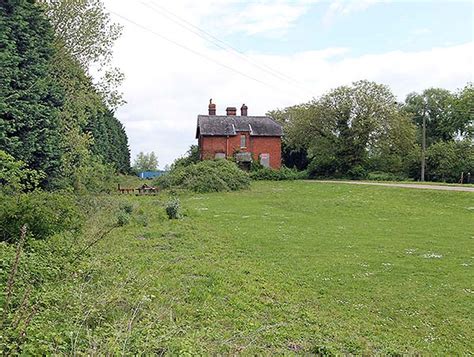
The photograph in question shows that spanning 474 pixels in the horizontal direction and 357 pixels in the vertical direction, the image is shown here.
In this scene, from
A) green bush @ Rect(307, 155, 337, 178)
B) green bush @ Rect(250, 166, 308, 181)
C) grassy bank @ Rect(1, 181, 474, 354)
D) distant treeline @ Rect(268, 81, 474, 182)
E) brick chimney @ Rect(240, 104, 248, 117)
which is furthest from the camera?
brick chimney @ Rect(240, 104, 248, 117)

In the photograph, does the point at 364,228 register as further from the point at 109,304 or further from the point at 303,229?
the point at 109,304

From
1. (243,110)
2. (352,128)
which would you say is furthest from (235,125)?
(352,128)

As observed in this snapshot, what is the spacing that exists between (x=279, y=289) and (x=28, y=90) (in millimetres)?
15760

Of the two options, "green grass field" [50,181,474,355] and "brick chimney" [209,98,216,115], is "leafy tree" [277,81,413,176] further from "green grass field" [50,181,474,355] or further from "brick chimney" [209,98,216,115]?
"green grass field" [50,181,474,355]

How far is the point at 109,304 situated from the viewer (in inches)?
232

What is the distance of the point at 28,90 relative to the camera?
18766mm

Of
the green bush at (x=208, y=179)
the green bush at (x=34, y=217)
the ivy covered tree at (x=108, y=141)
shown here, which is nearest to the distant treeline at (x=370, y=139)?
the green bush at (x=208, y=179)

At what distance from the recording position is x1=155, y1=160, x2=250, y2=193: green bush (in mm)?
33875

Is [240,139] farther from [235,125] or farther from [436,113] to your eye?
[436,113]

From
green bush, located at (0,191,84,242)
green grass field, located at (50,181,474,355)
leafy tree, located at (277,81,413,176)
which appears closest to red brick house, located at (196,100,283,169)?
leafy tree, located at (277,81,413,176)

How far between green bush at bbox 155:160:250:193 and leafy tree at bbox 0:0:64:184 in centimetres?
1354

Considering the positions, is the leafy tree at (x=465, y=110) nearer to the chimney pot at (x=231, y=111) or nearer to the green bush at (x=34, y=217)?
the chimney pot at (x=231, y=111)

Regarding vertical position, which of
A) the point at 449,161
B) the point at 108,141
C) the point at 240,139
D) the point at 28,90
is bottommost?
the point at 449,161

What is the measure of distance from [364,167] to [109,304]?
45548 mm
